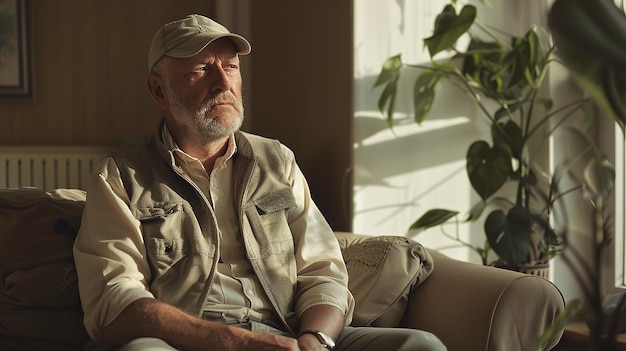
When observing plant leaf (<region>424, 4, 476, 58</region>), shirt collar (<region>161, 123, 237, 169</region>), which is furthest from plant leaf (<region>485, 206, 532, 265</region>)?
shirt collar (<region>161, 123, 237, 169</region>)

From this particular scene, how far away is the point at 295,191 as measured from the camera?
219 centimetres

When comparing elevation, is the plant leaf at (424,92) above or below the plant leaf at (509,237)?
above

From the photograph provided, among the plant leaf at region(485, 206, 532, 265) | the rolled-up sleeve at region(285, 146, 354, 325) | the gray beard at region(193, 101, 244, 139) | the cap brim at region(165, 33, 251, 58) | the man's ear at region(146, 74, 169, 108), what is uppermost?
the cap brim at region(165, 33, 251, 58)

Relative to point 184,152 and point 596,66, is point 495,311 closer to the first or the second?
point 184,152

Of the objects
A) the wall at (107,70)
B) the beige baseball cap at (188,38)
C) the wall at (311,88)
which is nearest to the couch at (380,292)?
the beige baseball cap at (188,38)

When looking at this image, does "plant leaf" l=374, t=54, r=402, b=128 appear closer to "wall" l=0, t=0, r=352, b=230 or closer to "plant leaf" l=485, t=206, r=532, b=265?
"plant leaf" l=485, t=206, r=532, b=265

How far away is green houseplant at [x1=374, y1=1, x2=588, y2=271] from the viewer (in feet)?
9.41

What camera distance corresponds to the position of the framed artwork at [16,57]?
457 centimetres

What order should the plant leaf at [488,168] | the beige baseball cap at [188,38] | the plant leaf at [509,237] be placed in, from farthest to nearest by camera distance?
the plant leaf at [488,168] < the plant leaf at [509,237] < the beige baseball cap at [188,38]

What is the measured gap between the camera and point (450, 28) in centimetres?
290

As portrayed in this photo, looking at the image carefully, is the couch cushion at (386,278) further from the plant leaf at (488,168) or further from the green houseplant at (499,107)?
the plant leaf at (488,168)

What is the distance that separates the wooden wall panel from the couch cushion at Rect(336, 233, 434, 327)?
2753mm

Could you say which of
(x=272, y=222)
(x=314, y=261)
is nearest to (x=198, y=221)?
(x=272, y=222)

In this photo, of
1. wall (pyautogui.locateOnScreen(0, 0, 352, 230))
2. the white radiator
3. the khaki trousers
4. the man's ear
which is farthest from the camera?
the white radiator
